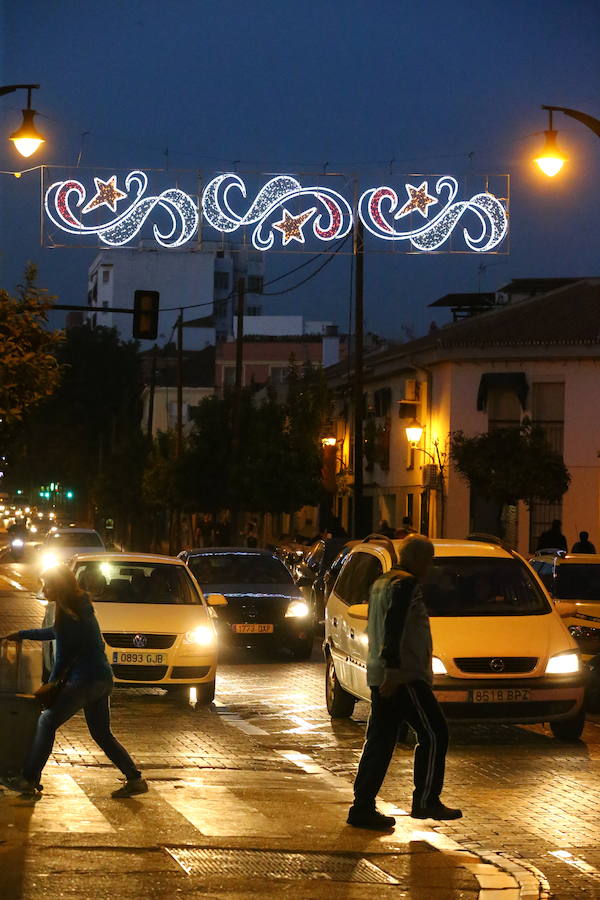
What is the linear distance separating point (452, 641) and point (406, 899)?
19.9 ft

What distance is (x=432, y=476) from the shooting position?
4625cm

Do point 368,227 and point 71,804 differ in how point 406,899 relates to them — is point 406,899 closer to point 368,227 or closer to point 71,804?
point 71,804

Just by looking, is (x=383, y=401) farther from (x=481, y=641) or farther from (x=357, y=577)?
(x=481, y=641)

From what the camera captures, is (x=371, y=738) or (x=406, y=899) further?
(x=371, y=738)

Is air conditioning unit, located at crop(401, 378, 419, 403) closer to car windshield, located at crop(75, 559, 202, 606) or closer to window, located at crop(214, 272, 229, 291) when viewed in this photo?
car windshield, located at crop(75, 559, 202, 606)

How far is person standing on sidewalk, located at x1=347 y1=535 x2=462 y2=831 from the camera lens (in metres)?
9.15

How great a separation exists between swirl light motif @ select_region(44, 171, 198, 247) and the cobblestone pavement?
9.18 m

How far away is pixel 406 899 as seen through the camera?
24.5ft

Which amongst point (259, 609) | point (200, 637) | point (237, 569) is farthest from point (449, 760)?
point (237, 569)

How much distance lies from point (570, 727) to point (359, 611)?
208 cm

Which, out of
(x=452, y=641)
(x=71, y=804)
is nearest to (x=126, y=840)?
(x=71, y=804)

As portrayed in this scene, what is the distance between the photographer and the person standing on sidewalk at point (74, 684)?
9.83 metres

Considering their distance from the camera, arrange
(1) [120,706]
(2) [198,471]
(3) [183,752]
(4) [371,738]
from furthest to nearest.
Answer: (2) [198,471] → (1) [120,706] → (3) [183,752] → (4) [371,738]

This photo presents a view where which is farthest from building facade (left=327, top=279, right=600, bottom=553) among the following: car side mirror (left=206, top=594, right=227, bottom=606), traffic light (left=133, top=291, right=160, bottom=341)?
car side mirror (left=206, top=594, right=227, bottom=606)
